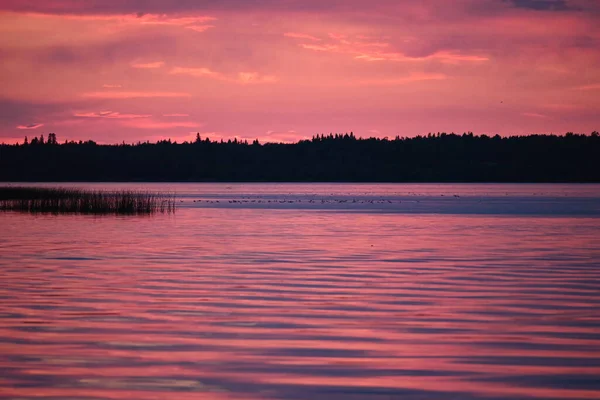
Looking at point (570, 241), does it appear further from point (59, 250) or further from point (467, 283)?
point (59, 250)

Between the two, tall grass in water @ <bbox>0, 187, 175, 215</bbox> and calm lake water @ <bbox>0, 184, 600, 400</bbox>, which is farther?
tall grass in water @ <bbox>0, 187, 175, 215</bbox>

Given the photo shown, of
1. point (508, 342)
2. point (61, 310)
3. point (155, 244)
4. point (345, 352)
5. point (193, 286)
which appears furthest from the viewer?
point (155, 244)

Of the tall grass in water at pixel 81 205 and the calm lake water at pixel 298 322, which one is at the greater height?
the tall grass in water at pixel 81 205

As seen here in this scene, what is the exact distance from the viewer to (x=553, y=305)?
17.6 meters

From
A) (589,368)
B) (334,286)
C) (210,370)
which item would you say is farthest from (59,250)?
(589,368)

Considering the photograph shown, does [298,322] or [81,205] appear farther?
[81,205]

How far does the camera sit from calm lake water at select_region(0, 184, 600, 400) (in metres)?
11.0

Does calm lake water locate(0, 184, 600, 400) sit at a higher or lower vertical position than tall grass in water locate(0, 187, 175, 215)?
lower

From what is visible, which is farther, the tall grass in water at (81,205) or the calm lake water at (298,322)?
the tall grass in water at (81,205)

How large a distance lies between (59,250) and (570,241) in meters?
18.6

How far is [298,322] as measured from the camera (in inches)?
607

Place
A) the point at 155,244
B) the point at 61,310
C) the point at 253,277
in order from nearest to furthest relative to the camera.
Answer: the point at 61,310 < the point at 253,277 < the point at 155,244

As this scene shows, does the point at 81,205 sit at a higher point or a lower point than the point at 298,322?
higher

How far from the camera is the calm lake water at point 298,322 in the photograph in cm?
1105
